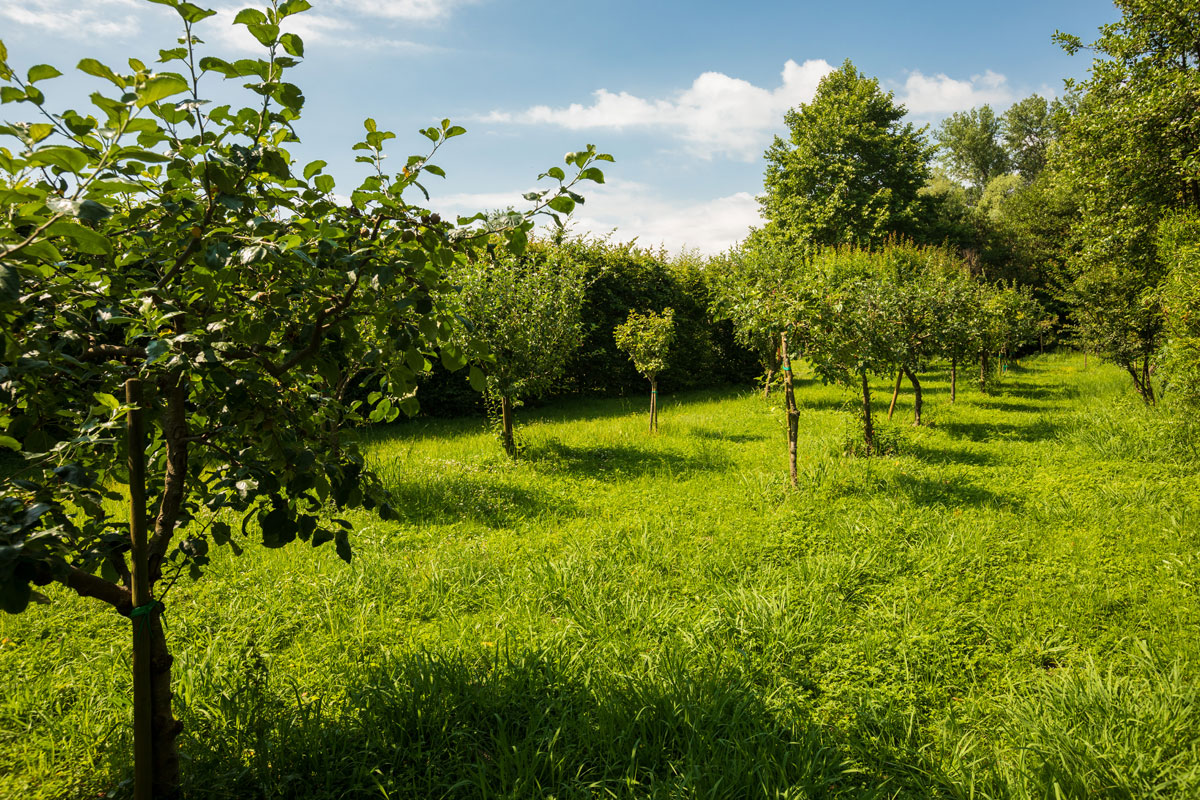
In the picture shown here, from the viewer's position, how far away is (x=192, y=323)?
6.06 ft

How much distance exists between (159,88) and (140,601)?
1667mm

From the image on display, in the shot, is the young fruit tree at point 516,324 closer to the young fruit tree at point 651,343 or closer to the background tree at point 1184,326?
the young fruit tree at point 651,343

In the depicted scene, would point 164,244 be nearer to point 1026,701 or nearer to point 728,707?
point 728,707

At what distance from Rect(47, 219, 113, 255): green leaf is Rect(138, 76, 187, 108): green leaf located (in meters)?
0.29

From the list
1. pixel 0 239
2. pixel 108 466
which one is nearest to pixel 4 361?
pixel 0 239

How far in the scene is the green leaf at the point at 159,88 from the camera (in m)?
1.23

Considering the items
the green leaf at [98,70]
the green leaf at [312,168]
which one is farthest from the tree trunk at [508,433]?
the green leaf at [98,70]

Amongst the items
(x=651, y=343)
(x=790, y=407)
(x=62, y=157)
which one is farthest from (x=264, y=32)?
(x=651, y=343)

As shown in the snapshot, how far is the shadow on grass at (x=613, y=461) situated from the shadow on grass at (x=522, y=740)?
4301 millimetres

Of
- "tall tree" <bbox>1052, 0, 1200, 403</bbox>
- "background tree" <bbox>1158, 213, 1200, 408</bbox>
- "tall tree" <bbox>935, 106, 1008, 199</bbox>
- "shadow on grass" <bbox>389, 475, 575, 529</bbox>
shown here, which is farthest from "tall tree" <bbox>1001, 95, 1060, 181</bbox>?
"shadow on grass" <bbox>389, 475, 575, 529</bbox>

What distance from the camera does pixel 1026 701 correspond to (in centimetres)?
314

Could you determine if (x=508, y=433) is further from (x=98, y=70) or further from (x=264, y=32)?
(x=98, y=70)

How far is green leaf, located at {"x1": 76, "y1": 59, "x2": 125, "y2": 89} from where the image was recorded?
4.19 feet

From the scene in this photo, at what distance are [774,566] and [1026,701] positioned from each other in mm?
1923
